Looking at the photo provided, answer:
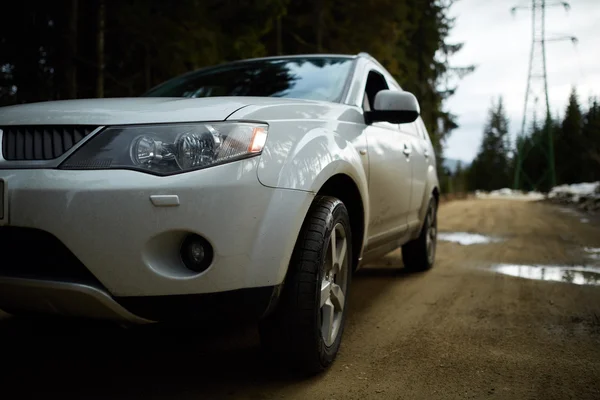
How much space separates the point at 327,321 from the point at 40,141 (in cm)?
149

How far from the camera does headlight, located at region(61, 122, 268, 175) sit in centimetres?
211

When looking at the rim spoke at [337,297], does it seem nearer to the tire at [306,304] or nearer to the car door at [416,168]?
the tire at [306,304]

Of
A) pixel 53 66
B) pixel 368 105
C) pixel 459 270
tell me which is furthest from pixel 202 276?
pixel 53 66

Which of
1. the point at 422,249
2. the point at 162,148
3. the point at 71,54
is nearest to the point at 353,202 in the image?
the point at 162,148

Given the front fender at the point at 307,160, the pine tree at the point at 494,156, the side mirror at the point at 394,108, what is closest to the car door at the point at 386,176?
the side mirror at the point at 394,108

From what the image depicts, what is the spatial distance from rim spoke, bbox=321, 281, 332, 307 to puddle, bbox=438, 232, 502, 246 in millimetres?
5346

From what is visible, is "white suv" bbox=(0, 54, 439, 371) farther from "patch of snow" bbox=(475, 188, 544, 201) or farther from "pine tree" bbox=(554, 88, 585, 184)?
"pine tree" bbox=(554, 88, 585, 184)

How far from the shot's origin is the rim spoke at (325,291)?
265 cm

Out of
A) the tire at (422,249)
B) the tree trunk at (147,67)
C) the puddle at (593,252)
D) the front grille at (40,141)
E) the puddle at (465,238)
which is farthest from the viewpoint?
the tree trunk at (147,67)

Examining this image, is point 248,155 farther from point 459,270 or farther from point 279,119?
point 459,270

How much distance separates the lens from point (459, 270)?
18.3 ft

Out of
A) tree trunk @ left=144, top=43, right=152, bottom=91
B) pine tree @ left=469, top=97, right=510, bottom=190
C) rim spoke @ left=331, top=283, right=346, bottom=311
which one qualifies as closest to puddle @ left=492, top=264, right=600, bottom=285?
rim spoke @ left=331, top=283, right=346, bottom=311

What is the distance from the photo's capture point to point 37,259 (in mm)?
2127

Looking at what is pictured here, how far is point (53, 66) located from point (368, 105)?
7582 mm
